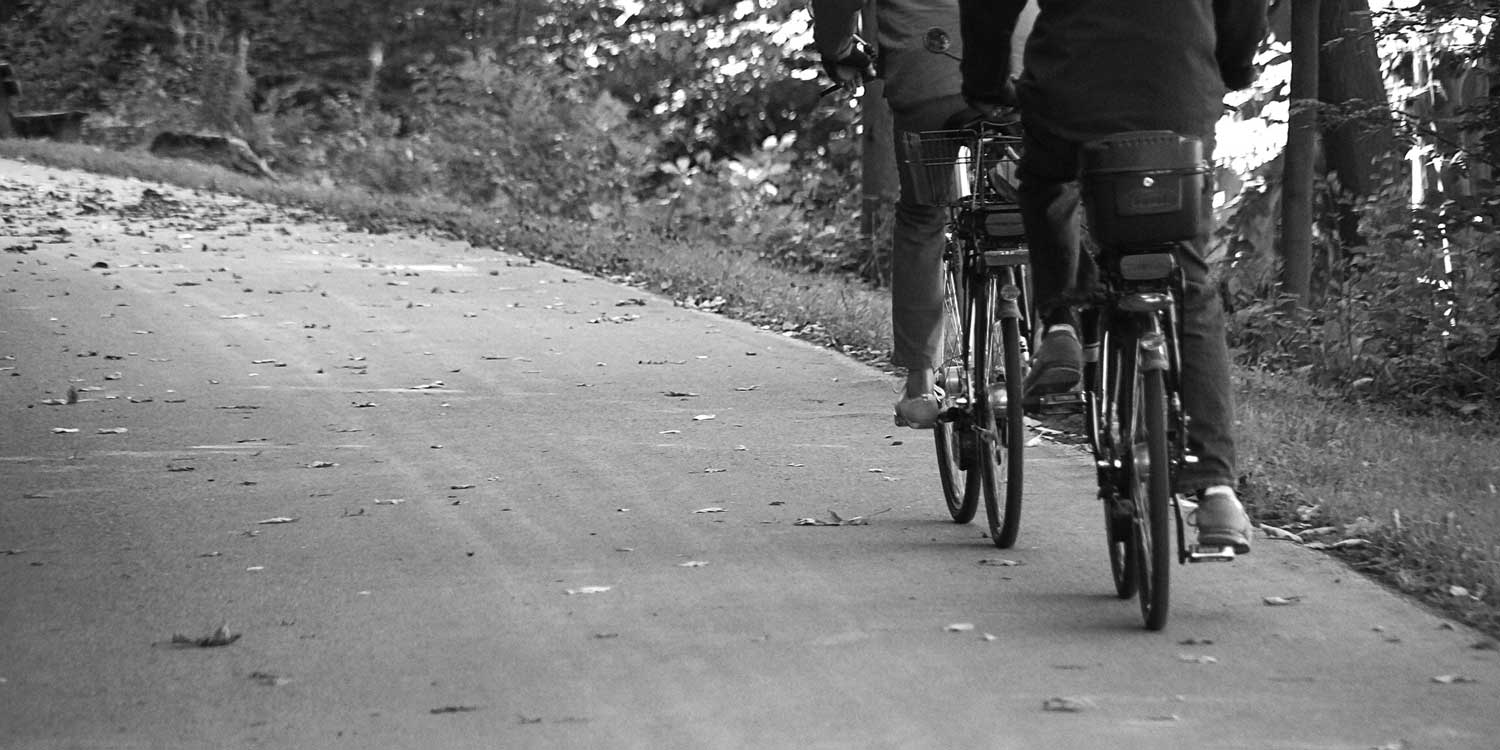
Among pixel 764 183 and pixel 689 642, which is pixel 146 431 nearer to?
pixel 689 642

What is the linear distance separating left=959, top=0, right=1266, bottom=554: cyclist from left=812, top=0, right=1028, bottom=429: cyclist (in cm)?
93

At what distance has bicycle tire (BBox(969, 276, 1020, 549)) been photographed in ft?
17.9

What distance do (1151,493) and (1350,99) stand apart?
7.03 meters

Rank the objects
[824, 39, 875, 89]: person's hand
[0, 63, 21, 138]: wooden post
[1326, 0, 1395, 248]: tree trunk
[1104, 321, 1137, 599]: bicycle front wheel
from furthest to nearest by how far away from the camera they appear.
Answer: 1. [0, 63, 21, 138]: wooden post
2. [1326, 0, 1395, 248]: tree trunk
3. [824, 39, 875, 89]: person's hand
4. [1104, 321, 1137, 599]: bicycle front wheel

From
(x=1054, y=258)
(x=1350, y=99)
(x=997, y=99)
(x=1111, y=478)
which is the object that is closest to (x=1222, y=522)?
(x=1111, y=478)

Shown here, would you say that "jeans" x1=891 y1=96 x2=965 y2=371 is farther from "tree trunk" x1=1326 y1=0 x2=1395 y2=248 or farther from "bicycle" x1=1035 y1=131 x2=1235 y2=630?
"tree trunk" x1=1326 y1=0 x2=1395 y2=248

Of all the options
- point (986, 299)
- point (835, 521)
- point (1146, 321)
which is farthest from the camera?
point (835, 521)

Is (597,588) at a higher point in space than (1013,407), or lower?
lower

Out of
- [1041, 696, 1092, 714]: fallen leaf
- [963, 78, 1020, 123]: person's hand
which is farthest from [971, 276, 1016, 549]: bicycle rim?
[1041, 696, 1092, 714]: fallen leaf

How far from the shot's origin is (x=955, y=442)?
5.84 m

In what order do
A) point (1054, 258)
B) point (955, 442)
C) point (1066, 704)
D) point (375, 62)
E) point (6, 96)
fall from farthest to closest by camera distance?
point (375, 62)
point (6, 96)
point (955, 442)
point (1054, 258)
point (1066, 704)

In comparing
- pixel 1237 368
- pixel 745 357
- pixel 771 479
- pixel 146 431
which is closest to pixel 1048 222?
pixel 771 479

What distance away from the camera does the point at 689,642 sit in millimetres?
4523

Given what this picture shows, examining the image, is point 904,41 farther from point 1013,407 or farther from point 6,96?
point 6,96
